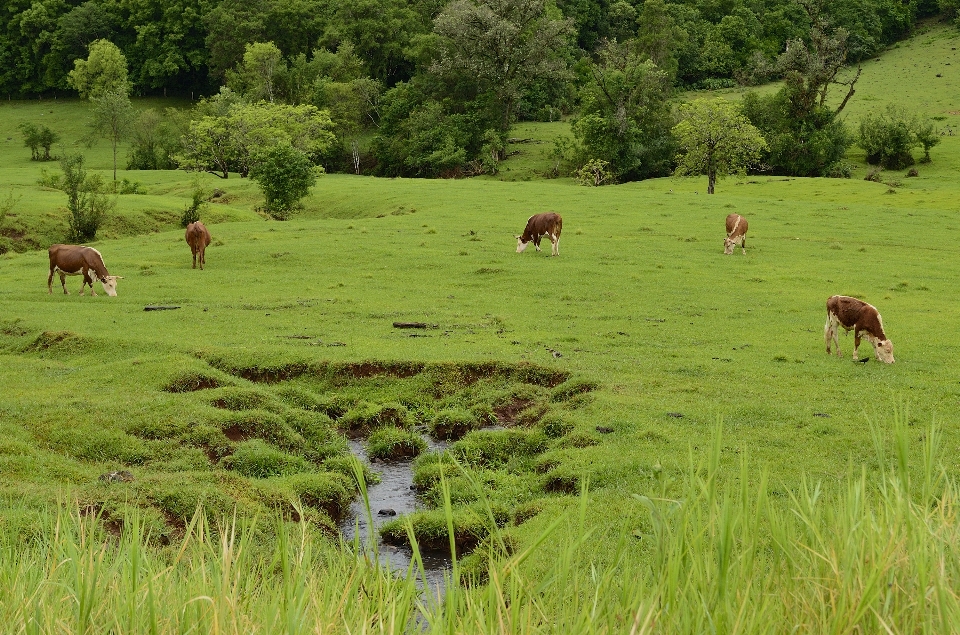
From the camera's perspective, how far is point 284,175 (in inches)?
1628

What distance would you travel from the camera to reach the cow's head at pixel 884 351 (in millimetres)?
16203

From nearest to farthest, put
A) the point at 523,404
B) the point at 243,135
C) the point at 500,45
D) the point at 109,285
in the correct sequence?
the point at 523,404 → the point at 109,285 → the point at 243,135 → the point at 500,45

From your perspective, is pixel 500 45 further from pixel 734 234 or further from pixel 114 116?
pixel 734 234

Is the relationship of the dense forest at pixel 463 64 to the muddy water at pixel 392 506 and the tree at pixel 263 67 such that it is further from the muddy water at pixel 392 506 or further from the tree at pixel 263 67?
the muddy water at pixel 392 506

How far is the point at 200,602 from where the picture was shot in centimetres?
251

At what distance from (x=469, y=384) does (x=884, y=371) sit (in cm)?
749

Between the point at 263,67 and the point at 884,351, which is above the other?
the point at 263,67

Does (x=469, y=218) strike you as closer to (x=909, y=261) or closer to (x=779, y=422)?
(x=909, y=261)

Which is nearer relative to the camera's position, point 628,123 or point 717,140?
point 717,140

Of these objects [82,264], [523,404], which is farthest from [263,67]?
[523,404]

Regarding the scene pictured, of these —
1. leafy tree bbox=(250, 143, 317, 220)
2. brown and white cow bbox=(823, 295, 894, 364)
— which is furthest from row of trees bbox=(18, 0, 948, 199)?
A: brown and white cow bbox=(823, 295, 894, 364)

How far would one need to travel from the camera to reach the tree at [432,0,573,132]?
68.8 m

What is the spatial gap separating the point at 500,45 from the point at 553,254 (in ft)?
146

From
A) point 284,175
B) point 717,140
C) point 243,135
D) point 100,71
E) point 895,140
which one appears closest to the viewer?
point 284,175
